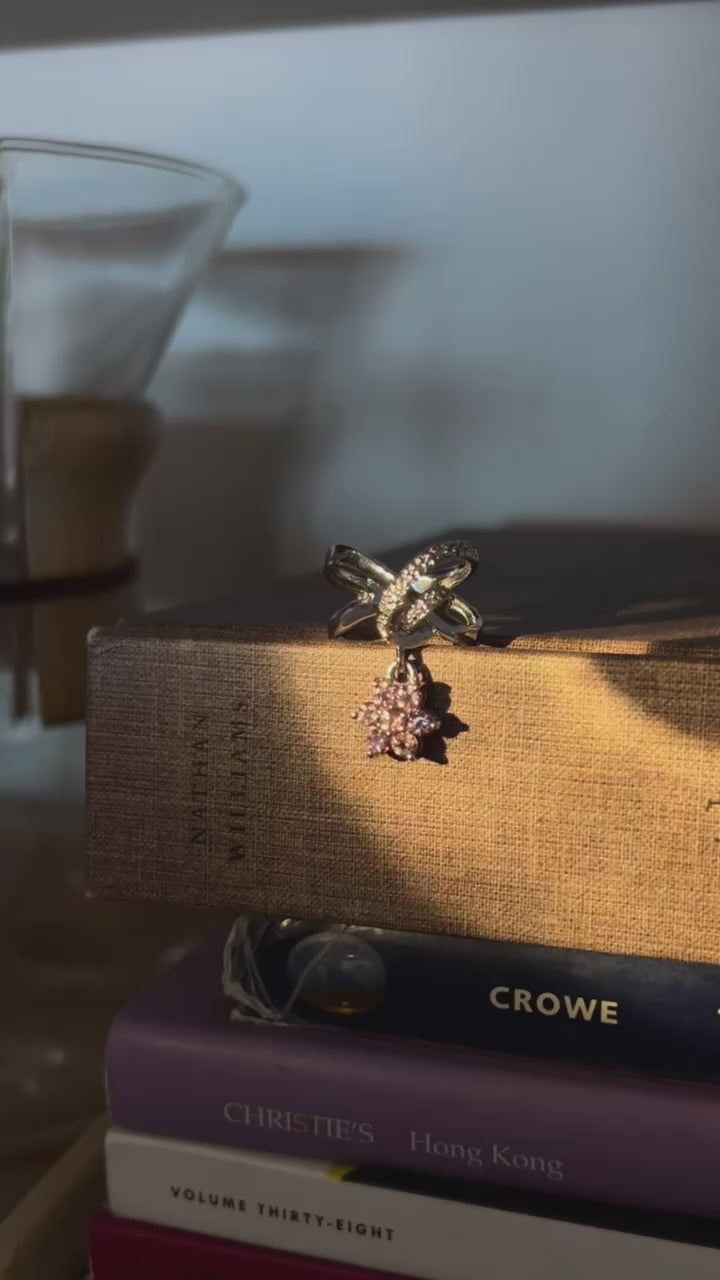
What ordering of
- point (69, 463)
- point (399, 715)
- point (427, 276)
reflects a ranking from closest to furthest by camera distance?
point (399, 715), point (69, 463), point (427, 276)

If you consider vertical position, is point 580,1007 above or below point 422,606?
below

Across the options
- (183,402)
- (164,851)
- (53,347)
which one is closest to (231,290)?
(183,402)

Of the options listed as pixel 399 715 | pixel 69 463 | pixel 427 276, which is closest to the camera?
pixel 399 715

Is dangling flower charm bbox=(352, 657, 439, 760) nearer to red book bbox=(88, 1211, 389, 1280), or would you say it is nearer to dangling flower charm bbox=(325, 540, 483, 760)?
Answer: dangling flower charm bbox=(325, 540, 483, 760)

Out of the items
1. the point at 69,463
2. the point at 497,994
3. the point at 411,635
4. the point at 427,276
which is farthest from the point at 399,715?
the point at 427,276

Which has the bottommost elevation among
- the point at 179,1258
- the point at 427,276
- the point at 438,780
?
the point at 179,1258

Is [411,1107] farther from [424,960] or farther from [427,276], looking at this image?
[427,276]

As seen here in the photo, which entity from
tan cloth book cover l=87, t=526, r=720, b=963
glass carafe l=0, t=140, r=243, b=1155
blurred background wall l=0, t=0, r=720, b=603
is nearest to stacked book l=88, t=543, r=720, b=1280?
tan cloth book cover l=87, t=526, r=720, b=963

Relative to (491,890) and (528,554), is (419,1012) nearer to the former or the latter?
(491,890)
